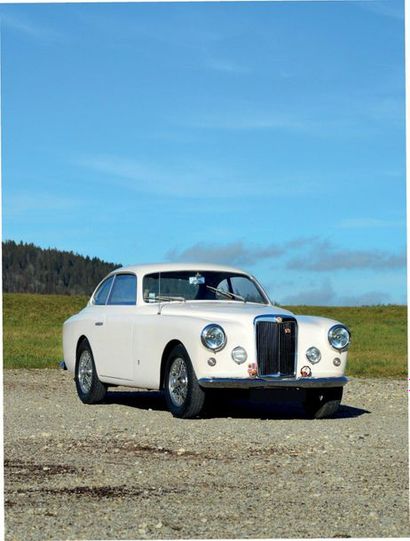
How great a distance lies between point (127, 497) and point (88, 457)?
7.02 feet

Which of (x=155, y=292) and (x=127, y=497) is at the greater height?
(x=155, y=292)

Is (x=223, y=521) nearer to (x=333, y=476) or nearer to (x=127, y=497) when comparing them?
(x=127, y=497)

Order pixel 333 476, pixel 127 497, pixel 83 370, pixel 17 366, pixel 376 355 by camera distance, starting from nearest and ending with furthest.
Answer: pixel 127 497 < pixel 333 476 < pixel 83 370 < pixel 17 366 < pixel 376 355

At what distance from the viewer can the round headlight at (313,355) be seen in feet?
42.2

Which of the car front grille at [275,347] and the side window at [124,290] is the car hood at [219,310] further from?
the side window at [124,290]

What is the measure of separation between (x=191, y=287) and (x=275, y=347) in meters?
1.91

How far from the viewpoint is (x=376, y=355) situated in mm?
28391

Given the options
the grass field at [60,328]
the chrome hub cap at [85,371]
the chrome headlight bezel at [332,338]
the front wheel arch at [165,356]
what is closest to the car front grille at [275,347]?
the chrome headlight bezel at [332,338]

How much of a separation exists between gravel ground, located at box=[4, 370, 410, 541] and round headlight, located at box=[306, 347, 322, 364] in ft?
1.60

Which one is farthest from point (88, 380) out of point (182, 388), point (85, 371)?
point (182, 388)

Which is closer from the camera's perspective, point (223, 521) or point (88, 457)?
point (223, 521)

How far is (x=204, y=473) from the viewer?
882 cm

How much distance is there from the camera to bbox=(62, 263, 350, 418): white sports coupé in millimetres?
12461

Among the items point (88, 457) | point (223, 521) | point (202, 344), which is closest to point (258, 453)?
point (88, 457)
